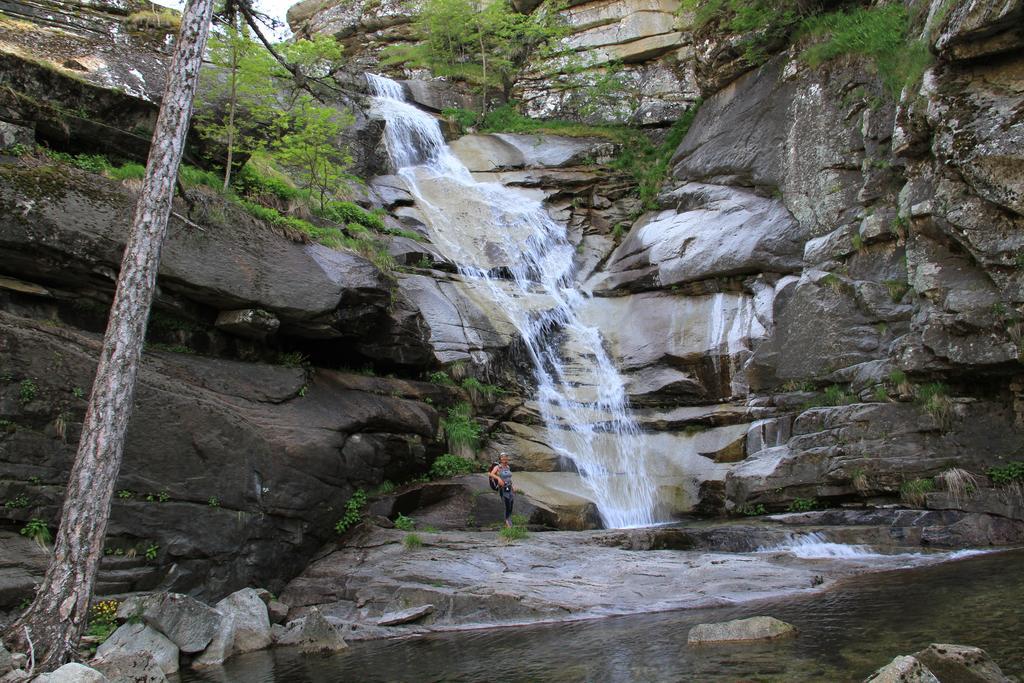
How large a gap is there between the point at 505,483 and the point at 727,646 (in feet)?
22.9

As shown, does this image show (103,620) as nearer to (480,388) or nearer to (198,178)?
(198,178)

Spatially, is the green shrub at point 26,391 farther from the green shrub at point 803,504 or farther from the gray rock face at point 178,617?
the green shrub at point 803,504

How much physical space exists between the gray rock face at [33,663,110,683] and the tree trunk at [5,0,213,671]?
3.86ft

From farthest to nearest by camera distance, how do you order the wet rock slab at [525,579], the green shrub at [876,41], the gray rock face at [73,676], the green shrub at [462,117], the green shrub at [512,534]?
the green shrub at [462,117]
the green shrub at [876,41]
the green shrub at [512,534]
the wet rock slab at [525,579]
the gray rock face at [73,676]

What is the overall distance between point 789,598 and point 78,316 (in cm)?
1183

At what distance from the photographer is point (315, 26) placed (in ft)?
126

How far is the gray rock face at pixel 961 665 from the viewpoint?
495 centimetres

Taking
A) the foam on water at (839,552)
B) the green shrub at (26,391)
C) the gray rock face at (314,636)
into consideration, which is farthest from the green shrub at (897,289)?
the green shrub at (26,391)

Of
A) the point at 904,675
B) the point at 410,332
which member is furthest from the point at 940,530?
the point at 410,332

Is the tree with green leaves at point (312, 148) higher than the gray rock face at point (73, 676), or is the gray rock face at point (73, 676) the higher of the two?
the tree with green leaves at point (312, 148)

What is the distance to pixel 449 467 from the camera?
15844mm

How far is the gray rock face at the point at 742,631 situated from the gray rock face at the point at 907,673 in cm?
289

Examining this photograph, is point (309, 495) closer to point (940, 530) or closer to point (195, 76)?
point (195, 76)

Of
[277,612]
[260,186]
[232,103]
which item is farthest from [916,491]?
[232,103]
